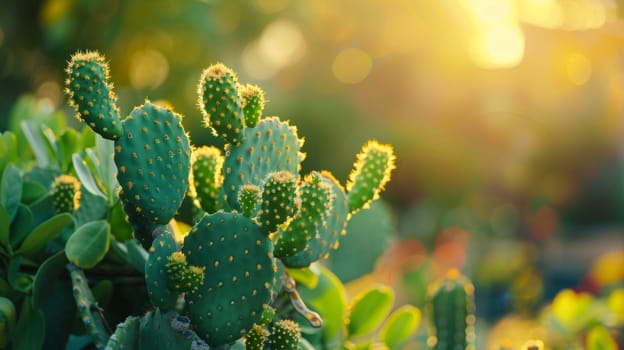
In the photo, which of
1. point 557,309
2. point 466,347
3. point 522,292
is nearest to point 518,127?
point 522,292

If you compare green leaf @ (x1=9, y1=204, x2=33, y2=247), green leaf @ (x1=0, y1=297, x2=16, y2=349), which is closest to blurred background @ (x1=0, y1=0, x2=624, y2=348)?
green leaf @ (x1=9, y1=204, x2=33, y2=247)

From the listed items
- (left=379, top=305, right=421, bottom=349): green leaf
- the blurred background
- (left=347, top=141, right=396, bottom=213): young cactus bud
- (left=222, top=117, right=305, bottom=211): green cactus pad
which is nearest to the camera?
(left=222, top=117, right=305, bottom=211): green cactus pad

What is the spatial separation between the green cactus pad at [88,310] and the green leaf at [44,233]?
0.36 ft

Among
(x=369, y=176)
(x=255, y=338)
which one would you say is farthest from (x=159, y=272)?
(x=369, y=176)

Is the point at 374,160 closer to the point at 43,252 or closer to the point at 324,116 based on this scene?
the point at 43,252

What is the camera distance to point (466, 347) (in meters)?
2.39

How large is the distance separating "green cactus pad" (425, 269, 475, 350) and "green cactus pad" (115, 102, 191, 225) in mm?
1037

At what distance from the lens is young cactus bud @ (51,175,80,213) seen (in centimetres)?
184

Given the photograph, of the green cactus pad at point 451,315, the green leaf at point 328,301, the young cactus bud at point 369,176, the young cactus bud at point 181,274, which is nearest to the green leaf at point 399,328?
the green cactus pad at point 451,315

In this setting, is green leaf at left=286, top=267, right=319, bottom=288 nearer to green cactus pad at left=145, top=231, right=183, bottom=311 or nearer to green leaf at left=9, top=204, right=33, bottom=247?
green cactus pad at left=145, top=231, right=183, bottom=311

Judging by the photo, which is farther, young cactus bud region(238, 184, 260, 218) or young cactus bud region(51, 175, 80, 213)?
young cactus bud region(51, 175, 80, 213)

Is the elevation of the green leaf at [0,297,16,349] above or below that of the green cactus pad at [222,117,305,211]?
below

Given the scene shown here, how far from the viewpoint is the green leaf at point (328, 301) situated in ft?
6.97

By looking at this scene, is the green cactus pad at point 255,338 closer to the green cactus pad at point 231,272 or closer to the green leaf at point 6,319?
the green cactus pad at point 231,272
